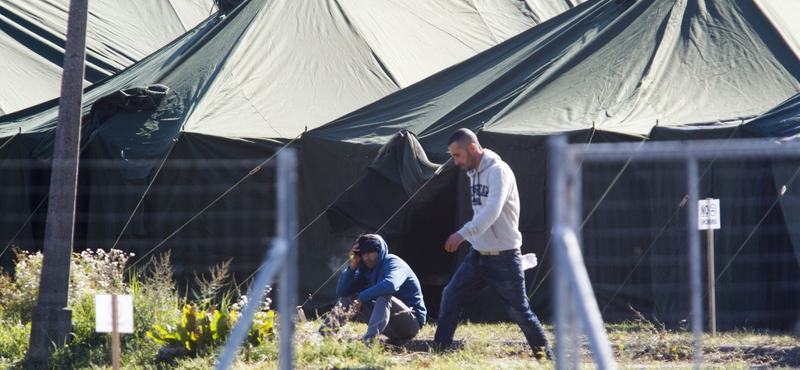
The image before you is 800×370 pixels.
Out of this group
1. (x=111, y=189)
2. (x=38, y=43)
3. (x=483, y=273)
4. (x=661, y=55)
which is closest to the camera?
(x=483, y=273)

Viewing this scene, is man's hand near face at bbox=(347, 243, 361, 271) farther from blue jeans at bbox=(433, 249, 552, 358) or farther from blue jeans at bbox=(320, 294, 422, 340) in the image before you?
blue jeans at bbox=(433, 249, 552, 358)

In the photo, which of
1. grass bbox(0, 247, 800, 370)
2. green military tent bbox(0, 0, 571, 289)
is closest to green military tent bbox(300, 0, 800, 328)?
grass bbox(0, 247, 800, 370)

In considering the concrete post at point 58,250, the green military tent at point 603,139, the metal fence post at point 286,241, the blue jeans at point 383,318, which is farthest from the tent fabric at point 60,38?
the metal fence post at point 286,241

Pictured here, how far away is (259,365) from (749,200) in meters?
4.28

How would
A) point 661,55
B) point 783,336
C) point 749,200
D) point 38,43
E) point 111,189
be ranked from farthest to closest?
point 38,43 → point 111,189 → point 661,55 → point 749,200 → point 783,336

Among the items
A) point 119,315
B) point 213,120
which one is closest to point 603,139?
point 213,120

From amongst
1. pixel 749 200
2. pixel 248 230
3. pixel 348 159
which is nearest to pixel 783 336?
pixel 749 200

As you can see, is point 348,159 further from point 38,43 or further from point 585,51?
point 38,43

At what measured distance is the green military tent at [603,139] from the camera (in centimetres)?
680

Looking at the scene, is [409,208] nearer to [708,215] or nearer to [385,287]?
[385,287]

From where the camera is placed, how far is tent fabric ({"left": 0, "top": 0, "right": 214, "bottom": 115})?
40.9 ft

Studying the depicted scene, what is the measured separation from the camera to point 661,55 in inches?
313

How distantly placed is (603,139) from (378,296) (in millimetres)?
2576

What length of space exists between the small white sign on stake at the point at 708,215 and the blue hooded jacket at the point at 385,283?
2.16 metres
